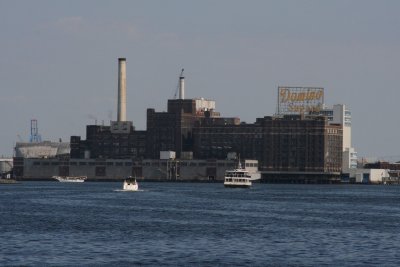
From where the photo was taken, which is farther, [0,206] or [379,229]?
→ [0,206]

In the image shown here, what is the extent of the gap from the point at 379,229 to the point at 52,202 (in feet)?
245

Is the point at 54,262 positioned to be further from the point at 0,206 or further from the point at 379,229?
the point at 0,206

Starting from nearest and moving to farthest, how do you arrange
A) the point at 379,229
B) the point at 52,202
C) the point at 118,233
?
the point at 118,233, the point at 379,229, the point at 52,202

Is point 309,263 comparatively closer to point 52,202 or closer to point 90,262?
point 90,262

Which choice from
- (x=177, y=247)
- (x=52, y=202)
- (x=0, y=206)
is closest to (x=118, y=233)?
(x=177, y=247)

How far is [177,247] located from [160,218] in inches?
1532

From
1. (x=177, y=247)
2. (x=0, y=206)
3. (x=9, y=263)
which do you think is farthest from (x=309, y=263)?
(x=0, y=206)

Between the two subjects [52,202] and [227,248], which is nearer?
[227,248]

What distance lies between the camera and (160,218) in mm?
133625

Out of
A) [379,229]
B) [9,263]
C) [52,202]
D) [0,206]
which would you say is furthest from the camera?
[52,202]

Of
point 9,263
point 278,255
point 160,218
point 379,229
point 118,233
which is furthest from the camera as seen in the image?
point 160,218

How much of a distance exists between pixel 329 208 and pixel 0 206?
159 ft

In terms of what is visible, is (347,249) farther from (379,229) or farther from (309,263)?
Result: (379,229)

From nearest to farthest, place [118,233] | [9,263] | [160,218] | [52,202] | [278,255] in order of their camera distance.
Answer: [9,263]
[278,255]
[118,233]
[160,218]
[52,202]
